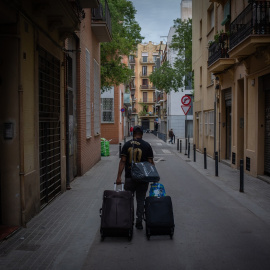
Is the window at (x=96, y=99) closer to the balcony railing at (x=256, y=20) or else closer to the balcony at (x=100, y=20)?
the balcony at (x=100, y=20)

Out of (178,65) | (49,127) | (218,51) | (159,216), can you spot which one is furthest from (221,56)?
(178,65)

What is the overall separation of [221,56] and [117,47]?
35.9ft

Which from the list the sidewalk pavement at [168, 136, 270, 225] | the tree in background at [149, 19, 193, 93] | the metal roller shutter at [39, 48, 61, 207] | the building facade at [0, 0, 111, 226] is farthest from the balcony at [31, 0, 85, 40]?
the tree in background at [149, 19, 193, 93]

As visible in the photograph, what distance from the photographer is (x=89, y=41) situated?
15.4 m

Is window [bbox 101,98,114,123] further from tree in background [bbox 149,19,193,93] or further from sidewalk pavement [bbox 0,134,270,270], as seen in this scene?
sidewalk pavement [bbox 0,134,270,270]

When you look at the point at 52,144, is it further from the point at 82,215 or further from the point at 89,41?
the point at 89,41

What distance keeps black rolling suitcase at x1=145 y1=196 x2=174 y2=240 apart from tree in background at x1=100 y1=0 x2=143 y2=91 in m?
20.4

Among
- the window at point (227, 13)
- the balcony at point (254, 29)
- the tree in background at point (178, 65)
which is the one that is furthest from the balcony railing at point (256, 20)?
the tree in background at point (178, 65)

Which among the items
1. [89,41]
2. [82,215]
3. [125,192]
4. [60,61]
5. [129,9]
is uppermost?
[129,9]

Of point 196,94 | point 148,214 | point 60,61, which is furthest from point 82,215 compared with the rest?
point 196,94

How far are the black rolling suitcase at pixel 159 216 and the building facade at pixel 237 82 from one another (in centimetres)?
710

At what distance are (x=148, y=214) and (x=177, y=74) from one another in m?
27.5

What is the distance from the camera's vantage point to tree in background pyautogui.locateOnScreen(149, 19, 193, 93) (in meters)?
30.7

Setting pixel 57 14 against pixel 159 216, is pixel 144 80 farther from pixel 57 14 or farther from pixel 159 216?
pixel 159 216
